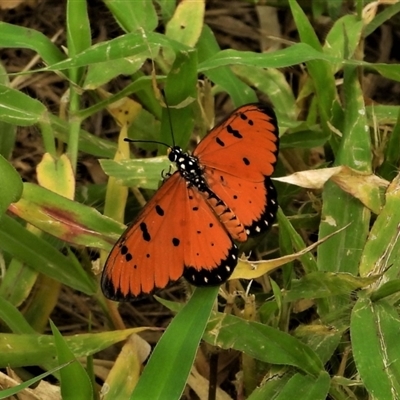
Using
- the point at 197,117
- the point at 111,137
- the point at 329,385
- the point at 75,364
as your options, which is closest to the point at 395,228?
the point at 329,385

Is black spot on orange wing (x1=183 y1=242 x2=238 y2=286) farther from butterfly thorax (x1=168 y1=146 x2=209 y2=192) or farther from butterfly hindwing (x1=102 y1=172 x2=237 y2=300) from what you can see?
butterfly thorax (x1=168 y1=146 x2=209 y2=192)

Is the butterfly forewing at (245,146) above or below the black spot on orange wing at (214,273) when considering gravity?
above

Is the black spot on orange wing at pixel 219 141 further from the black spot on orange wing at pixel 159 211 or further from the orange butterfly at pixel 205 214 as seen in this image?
the black spot on orange wing at pixel 159 211

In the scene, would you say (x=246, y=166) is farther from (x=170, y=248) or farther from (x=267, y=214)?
(x=170, y=248)

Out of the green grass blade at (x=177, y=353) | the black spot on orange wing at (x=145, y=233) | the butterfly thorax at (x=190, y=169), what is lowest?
the green grass blade at (x=177, y=353)

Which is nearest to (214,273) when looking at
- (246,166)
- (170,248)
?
(170,248)

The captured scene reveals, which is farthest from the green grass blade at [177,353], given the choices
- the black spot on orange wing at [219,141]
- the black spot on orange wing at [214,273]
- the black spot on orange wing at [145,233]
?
the black spot on orange wing at [219,141]

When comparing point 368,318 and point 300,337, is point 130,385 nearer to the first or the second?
point 300,337

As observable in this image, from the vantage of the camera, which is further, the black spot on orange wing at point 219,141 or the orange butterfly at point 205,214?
A: the black spot on orange wing at point 219,141
